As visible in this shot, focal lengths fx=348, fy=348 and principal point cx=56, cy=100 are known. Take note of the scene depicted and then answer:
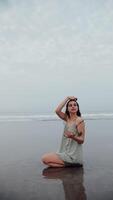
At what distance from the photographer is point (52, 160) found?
720cm

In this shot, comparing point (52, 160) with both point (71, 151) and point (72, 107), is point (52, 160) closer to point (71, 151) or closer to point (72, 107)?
point (71, 151)

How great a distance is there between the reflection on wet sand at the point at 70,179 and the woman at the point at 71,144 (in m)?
0.16

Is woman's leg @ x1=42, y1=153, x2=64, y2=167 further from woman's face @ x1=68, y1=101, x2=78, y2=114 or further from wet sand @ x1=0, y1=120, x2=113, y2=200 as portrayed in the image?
woman's face @ x1=68, y1=101, x2=78, y2=114

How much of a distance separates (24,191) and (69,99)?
2.60 meters

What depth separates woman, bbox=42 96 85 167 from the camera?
716cm

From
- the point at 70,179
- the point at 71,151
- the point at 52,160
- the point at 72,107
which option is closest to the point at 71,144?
the point at 71,151

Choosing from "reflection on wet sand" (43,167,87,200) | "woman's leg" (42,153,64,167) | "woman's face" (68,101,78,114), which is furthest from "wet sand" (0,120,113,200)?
"woman's face" (68,101,78,114)

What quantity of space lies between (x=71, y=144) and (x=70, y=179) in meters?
1.17

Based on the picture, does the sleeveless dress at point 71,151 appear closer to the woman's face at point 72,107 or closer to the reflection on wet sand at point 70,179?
the reflection on wet sand at point 70,179

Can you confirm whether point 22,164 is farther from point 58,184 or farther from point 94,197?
point 94,197

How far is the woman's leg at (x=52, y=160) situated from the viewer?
719 cm

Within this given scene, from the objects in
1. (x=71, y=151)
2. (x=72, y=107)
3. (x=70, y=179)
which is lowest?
(x=70, y=179)

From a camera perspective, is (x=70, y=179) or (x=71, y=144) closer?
(x=70, y=179)

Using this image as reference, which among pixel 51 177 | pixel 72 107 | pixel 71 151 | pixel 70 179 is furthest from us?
pixel 72 107
